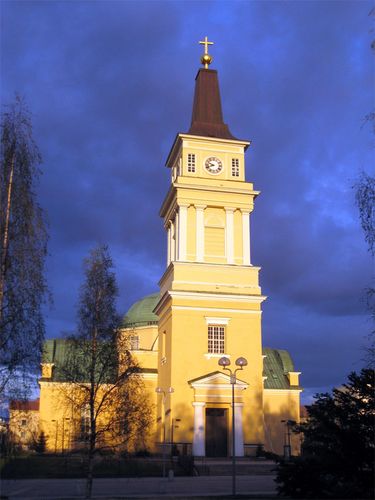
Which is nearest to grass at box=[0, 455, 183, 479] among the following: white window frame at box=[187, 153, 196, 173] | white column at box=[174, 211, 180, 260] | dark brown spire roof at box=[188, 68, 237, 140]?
white column at box=[174, 211, 180, 260]

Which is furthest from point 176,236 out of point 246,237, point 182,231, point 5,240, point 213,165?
point 5,240

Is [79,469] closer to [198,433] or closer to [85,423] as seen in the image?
[198,433]

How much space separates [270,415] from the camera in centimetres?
5328

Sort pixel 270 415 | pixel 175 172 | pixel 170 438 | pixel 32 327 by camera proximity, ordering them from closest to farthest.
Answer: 1. pixel 32 327
2. pixel 170 438
3. pixel 175 172
4. pixel 270 415

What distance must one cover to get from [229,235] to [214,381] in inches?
416

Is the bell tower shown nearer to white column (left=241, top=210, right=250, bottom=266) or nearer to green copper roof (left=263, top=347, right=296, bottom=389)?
white column (left=241, top=210, right=250, bottom=266)

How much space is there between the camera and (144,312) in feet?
203

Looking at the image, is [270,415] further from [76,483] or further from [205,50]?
[205,50]

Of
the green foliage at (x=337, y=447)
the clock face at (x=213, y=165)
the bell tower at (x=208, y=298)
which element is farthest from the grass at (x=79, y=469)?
the clock face at (x=213, y=165)

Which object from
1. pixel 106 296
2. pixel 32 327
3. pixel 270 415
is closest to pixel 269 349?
pixel 270 415

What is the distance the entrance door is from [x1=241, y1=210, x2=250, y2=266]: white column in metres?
10.5

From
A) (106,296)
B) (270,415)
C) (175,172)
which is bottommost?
(270,415)

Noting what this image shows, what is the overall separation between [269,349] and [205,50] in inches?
1156

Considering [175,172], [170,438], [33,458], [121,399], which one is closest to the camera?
[121,399]
